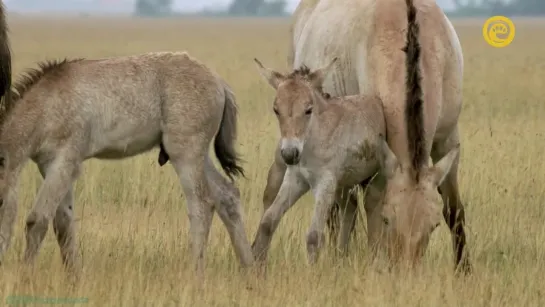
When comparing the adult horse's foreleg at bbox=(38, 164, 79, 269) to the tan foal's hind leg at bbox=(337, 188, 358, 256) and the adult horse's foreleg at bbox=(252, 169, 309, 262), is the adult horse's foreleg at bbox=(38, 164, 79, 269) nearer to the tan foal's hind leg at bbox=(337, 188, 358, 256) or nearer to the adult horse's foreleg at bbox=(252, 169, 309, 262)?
the adult horse's foreleg at bbox=(252, 169, 309, 262)

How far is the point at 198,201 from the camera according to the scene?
23.2ft

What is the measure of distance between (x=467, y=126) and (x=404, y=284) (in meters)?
8.39

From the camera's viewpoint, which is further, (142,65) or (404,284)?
(142,65)

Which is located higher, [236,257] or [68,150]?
[68,150]

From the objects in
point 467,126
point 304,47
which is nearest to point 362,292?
point 304,47

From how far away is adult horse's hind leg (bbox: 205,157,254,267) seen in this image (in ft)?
23.9

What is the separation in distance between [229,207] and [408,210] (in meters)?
1.36

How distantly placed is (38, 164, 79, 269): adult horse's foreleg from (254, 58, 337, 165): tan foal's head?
1.37m

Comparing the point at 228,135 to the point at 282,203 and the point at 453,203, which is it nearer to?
the point at 282,203

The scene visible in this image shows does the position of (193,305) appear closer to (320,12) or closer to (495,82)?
(320,12)

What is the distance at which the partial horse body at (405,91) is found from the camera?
21.2 feet

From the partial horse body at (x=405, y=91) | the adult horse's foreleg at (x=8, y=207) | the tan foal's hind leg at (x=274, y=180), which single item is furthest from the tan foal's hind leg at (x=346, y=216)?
the adult horse's foreleg at (x=8, y=207)

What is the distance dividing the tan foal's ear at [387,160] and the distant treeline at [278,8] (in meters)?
124

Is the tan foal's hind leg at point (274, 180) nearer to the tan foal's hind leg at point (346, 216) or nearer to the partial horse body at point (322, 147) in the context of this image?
the tan foal's hind leg at point (346, 216)
